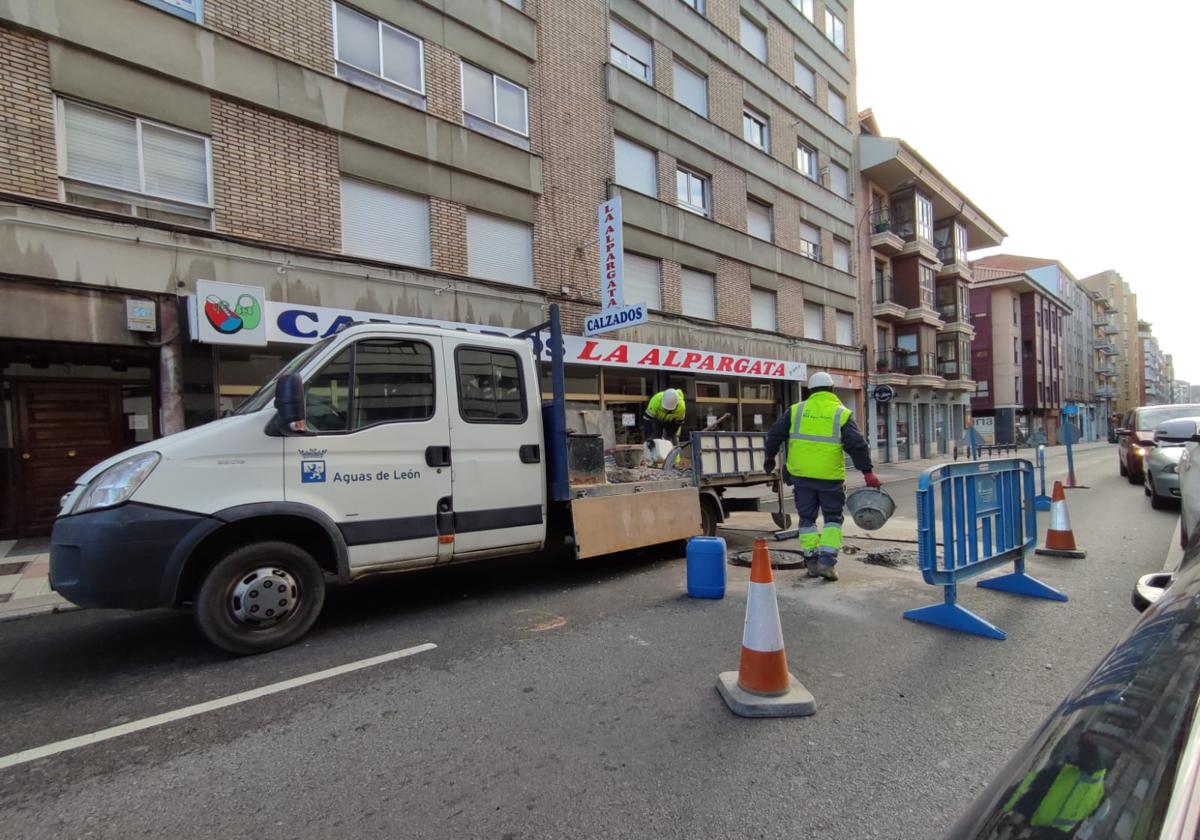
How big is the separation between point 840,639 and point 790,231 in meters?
19.4

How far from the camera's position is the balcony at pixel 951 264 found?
32500 mm

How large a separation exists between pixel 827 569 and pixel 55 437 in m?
10.8

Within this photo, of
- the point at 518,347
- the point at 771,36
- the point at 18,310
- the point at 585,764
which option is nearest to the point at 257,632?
the point at 585,764

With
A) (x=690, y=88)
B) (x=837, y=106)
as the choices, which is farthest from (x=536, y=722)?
(x=837, y=106)

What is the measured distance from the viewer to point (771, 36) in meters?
20.9

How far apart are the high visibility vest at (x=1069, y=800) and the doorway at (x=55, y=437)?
1167 centimetres

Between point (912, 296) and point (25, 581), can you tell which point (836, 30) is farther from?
point (25, 581)

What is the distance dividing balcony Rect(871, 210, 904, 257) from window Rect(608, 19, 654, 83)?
573 inches

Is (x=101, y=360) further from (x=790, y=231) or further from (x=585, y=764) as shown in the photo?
(x=790, y=231)

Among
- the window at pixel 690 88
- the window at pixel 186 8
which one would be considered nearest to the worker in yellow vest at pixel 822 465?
the window at pixel 186 8

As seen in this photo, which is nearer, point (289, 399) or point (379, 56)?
point (289, 399)

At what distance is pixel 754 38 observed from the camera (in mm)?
20453

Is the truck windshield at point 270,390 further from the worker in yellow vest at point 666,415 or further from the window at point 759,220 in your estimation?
the window at point 759,220

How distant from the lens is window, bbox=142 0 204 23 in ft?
29.8
